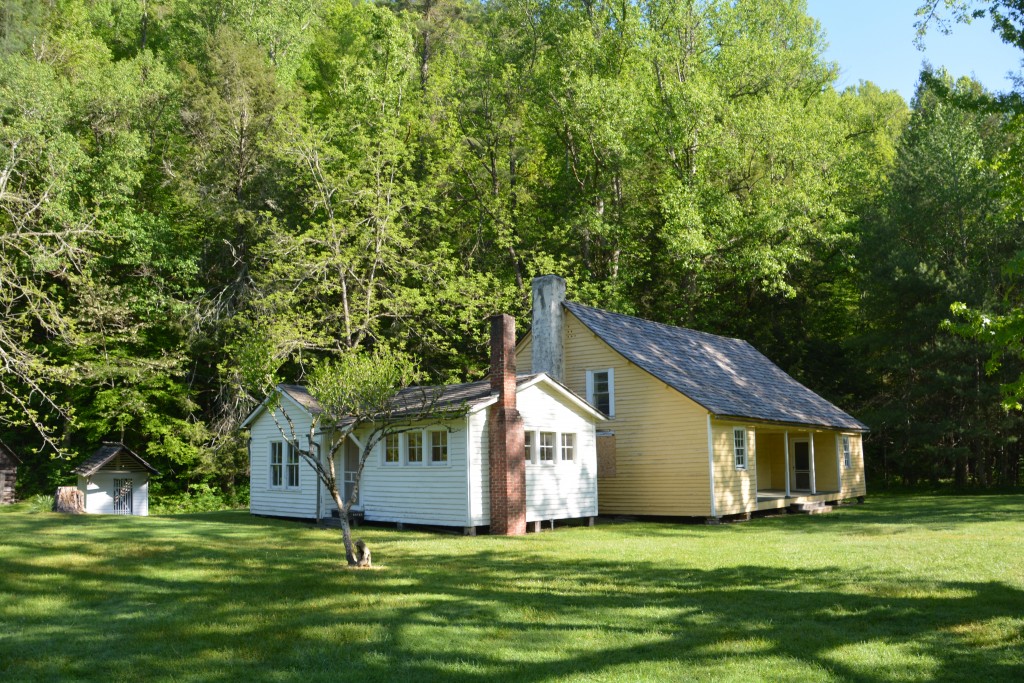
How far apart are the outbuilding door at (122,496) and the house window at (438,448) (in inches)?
485

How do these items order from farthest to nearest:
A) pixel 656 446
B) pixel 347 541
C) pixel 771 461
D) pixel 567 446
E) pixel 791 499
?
1. pixel 771 461
2. pixel 791 499
3. pixel 656 446
4. pixel 567 446
5. pixel 347 541

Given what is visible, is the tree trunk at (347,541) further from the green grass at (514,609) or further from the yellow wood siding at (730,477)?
the yellow wood siding at (730,477)

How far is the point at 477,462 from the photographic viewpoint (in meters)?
18.4

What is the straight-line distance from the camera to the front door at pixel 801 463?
3045 centimetres

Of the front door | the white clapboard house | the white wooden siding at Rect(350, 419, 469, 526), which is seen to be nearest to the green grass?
the white wooden siding at Rect(350, 419, 469, 526)

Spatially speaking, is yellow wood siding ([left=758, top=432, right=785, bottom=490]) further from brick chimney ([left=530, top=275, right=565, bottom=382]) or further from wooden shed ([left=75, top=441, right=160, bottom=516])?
wooden shed ([left=75, top=441, right=160, bottom=516])

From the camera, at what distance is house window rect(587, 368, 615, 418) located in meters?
23.4

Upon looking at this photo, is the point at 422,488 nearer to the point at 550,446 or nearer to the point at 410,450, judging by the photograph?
the point at 410,450

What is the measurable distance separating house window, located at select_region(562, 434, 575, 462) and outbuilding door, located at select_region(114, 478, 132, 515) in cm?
1416

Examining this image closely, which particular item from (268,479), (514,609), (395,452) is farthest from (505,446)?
(514,609)

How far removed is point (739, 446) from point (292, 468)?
38.6ft

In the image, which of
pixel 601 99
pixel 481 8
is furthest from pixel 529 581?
pixel 481 8

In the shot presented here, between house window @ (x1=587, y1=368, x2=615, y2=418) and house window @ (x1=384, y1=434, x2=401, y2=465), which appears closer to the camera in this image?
house window @ (x1=384, y1=434, x2=401, y2=465)

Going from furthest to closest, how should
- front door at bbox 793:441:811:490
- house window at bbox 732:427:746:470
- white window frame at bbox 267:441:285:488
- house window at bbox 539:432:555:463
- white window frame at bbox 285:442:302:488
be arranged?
front door at bbox 793:441:811:490
house window at bbox 732:427:746:470
white window frame at bbox 267:441:285:488
white window frame at bbox 285:442:302:488
house window at bbox 539:432:555:463
